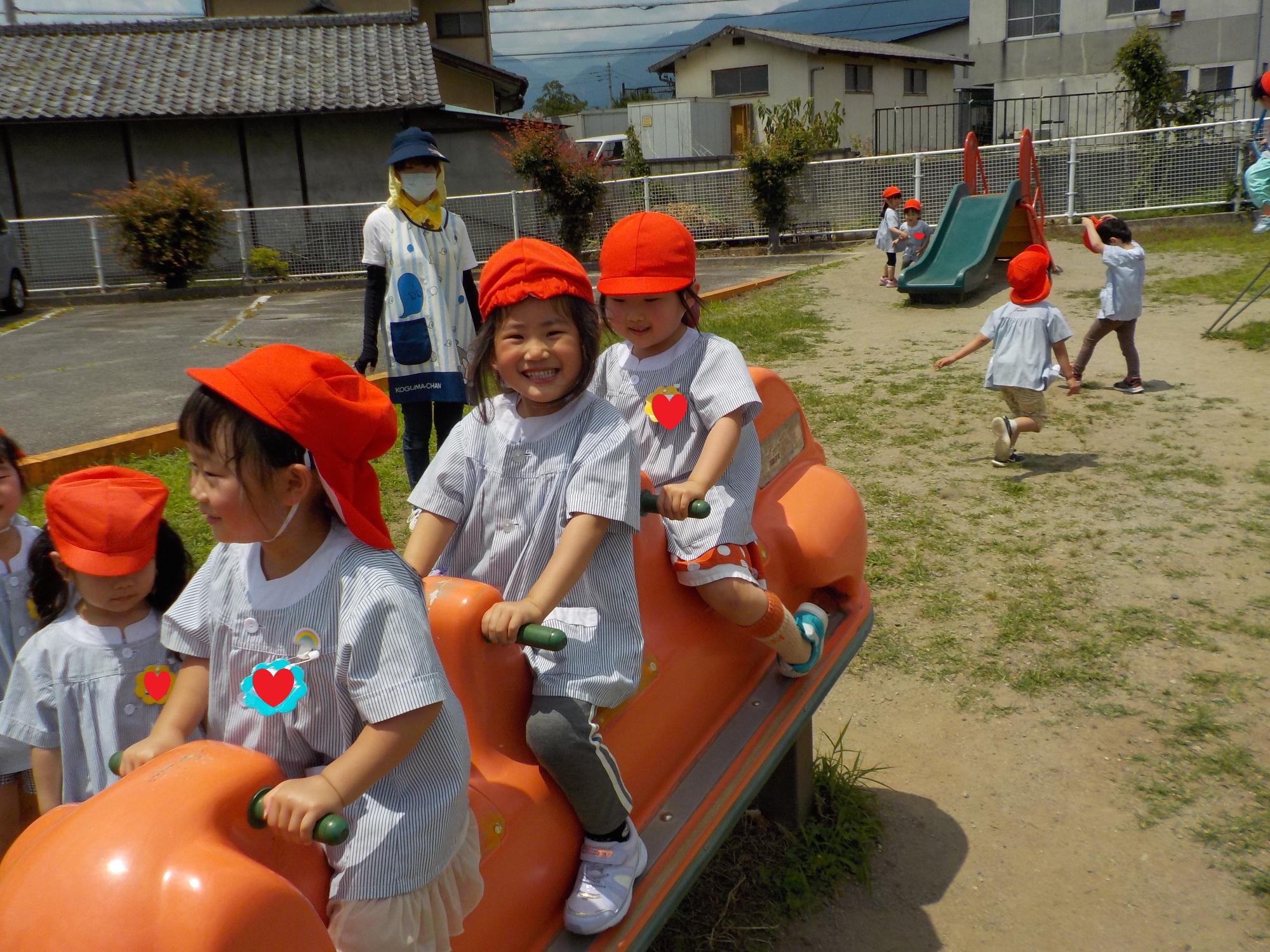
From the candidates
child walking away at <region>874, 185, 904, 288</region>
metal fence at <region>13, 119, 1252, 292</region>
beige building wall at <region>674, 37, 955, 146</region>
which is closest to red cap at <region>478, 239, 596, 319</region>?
child walking away at <region>874, 185, 904, 288</region>

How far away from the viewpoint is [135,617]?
2.19 meters

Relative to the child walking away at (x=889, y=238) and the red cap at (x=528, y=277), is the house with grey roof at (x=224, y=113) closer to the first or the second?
the child walking away at (x=889, y=238)

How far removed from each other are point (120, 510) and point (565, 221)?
684 inches

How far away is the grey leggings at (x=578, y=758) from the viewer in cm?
195

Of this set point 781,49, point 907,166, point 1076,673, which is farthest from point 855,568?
point 781,49

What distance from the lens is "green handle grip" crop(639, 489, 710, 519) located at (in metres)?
2.15

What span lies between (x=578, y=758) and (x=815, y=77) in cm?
3378

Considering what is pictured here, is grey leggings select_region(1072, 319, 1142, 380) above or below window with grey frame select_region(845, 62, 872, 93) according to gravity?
below

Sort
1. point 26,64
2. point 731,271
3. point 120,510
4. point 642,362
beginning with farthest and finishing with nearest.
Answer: point 26,64 → point 731,271 → point 642,362 → point 120,510

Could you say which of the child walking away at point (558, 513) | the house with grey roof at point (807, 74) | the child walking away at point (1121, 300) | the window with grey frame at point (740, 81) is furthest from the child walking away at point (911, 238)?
the window with grey frame at point (740, 81)

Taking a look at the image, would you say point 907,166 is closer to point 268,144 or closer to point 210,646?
point 268,144

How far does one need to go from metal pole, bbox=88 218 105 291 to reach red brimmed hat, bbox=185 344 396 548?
683 inches

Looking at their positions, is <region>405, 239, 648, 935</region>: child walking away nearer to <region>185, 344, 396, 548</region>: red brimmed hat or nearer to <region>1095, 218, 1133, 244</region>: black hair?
<region>185, 344, 396, 548</region>: red brimmed hat

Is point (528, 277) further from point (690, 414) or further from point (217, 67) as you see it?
point (217, 67)
